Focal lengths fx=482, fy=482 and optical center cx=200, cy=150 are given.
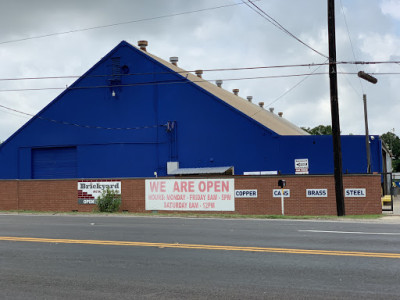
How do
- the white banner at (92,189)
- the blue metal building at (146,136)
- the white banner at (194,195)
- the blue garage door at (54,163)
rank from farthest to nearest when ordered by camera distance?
the blue garage door at (54,163) < the blue metal building at (146,136) < the white banner at (92,189) < the white banner at (194,195)

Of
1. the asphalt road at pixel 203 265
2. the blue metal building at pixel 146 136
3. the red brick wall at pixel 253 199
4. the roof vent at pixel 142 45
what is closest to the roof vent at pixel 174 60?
the roof vent at pixel 142 45

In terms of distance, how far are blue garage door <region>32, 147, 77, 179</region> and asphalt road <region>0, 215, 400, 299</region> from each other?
2743 centimetres

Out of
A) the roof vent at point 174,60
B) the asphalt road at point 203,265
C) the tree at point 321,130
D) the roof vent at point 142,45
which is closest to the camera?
the asphalt road at point 203,265

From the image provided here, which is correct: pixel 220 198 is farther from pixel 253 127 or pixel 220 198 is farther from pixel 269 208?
pixel 253 127

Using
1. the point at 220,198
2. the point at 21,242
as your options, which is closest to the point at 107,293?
the point at 21,242

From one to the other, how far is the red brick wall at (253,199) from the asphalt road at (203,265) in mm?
11308

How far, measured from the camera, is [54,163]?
41.1 m

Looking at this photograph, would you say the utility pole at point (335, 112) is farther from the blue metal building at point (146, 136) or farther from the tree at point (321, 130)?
the tree at point (321, 130)

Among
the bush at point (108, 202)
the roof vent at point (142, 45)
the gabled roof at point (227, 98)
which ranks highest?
the roof vent at point (142, 45)

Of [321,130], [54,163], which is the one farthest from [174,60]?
→ [321,130]

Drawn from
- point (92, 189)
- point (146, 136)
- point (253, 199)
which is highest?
point (146, 136)

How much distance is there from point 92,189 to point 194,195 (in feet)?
21.4

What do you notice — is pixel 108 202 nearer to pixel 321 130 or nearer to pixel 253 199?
pixel 253 199

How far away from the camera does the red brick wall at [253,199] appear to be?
2464cm
